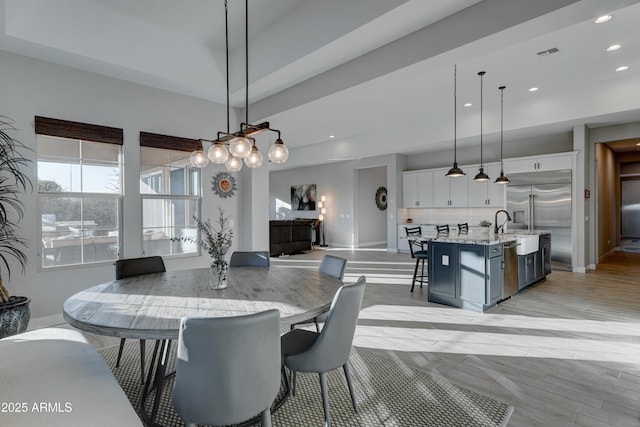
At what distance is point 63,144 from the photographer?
3795 millimetres

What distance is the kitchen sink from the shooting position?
4.84m

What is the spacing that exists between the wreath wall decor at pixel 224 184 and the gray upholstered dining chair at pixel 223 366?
3.98 meters

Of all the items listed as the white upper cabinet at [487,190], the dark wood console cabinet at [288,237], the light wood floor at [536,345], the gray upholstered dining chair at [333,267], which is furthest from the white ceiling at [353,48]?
the dark wood console cabinet at [288,237]

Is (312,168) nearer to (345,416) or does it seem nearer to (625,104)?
(625,104)

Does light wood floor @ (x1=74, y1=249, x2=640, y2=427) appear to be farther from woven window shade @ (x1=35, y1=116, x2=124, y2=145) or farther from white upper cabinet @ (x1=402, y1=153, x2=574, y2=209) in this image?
white upper cabinet @ (x1=402, y1=153, x2=574, y2=209)

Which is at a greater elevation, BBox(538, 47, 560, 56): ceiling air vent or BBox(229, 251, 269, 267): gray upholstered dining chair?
BBox(538, 47, 560, 56): ceiling air vent

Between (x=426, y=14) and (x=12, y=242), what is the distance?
473 cm

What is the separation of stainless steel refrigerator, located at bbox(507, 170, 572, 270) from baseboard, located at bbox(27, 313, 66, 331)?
8.27 meters

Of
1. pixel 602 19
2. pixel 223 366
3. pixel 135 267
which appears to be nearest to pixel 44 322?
pixel 135 267

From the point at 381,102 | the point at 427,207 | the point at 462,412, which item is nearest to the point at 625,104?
the point at 381,102

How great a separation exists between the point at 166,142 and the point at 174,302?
3305mm

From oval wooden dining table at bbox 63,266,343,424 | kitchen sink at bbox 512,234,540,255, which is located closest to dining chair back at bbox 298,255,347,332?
oval wooden dining table at bbox 63,266,343,424

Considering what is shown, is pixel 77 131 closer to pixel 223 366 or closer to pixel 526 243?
pixel 223 366

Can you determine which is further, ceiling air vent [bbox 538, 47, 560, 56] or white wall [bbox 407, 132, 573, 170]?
white wall [bbox 407, 132, 573, 170]
